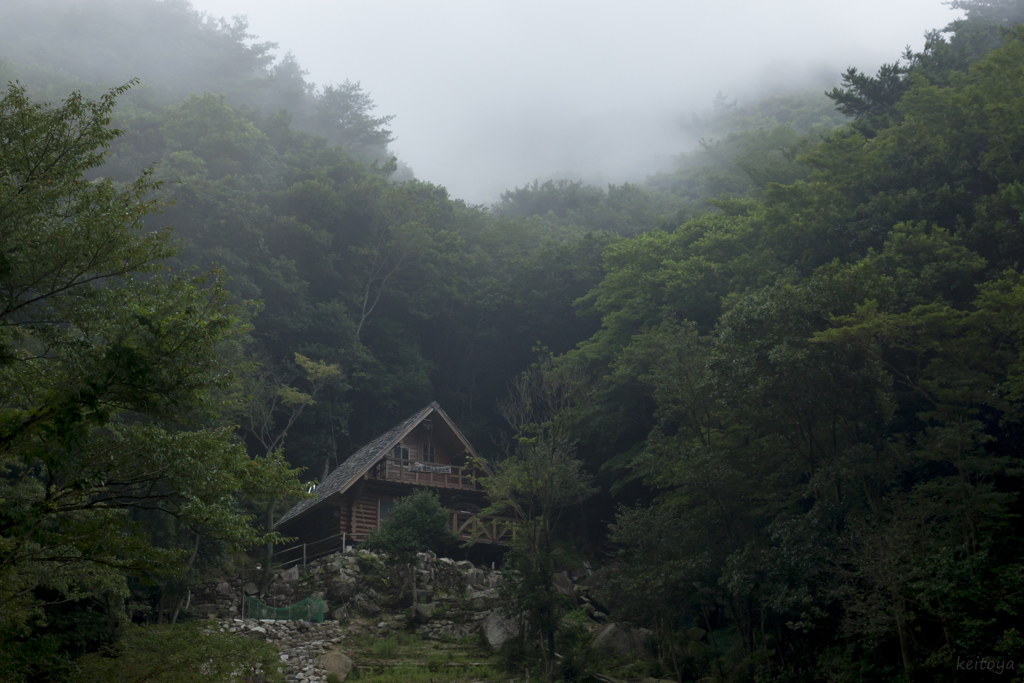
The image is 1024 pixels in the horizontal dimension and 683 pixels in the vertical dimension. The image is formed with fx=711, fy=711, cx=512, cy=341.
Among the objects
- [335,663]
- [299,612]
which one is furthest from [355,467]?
[335,663]

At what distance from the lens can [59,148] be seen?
335 inches

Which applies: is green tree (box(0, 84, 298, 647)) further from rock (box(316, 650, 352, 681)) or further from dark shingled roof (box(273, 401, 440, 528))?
dark shingled roof (box(273, 401, 440, 528))

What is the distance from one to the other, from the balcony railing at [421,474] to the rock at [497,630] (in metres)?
8.04

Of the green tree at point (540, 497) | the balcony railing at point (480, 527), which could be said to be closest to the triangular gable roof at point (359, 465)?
the balcony railing at point (480, 527)

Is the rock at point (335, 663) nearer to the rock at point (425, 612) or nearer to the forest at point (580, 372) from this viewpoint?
the rock at point (425, 612)

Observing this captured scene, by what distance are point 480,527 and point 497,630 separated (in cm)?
704

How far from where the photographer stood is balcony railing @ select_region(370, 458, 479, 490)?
26.2 m

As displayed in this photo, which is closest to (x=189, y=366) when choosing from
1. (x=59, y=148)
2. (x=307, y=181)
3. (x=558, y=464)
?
(x=59, y=148)

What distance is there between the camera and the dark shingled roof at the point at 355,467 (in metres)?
24.8

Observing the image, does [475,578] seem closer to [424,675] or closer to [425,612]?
[425,612]

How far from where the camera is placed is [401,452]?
2784cm

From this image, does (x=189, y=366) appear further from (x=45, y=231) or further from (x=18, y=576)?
(x=18, y=576)

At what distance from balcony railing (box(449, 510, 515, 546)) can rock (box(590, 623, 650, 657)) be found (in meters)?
6.77

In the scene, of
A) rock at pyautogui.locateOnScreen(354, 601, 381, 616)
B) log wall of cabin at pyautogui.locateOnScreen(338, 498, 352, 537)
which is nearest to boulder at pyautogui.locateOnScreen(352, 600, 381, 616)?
rock at pyautogui.locateOnScreen(354, 601, 381, 616)
